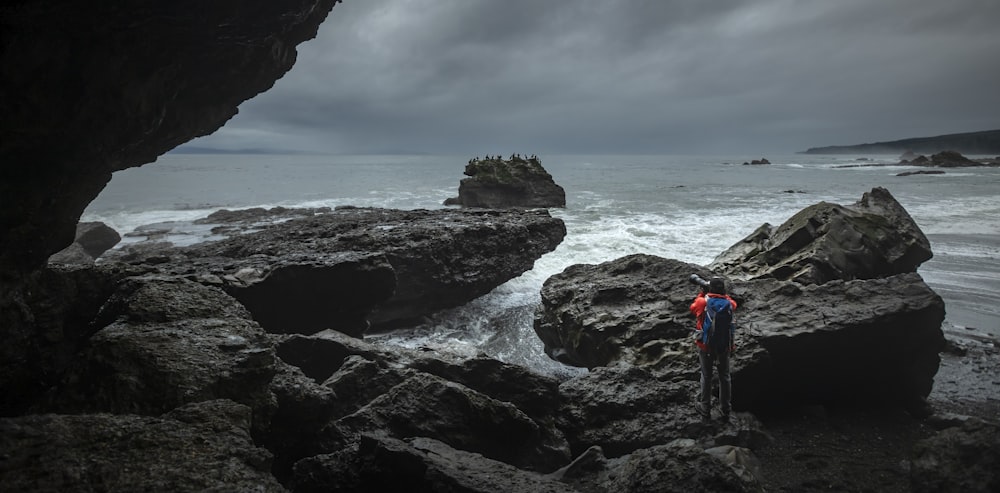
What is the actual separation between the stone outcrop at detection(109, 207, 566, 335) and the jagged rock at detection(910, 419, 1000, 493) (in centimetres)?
751

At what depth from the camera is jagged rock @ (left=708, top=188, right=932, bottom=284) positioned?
1012cm

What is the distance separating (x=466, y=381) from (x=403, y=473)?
2.47 meters

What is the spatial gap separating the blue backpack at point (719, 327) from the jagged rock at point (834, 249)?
13.7ft

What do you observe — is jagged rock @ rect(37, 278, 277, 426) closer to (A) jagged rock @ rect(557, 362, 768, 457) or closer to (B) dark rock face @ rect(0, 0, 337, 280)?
(B) dark rock face @ rect(0, 0, 337, 280)

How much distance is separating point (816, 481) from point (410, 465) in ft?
14.1

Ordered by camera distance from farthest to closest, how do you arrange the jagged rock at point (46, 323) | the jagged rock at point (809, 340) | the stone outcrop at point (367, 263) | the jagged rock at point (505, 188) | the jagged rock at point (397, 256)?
the jagged rock at point (505, 188), the jagged rock at point (397, 256), the stone outcrop at point (367, 263), the jagged rock at point (809, 340), the jagged rock at point (46, 323)

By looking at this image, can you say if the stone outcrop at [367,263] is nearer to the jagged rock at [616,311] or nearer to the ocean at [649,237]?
the ocean at [649,237]

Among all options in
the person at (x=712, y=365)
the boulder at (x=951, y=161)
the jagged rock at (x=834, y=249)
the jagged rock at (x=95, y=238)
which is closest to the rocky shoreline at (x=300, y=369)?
the person at (x=712, y=365)

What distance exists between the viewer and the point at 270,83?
7.45 meters

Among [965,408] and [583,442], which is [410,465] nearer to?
[583,442]

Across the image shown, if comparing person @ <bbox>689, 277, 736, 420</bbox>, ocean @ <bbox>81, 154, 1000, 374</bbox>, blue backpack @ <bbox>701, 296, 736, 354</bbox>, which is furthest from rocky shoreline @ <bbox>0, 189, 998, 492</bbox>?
ocean @ <bbox>81, 154, 1000, 374</bbox>

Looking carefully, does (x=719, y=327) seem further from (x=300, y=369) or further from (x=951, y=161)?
(x=951, y=161)

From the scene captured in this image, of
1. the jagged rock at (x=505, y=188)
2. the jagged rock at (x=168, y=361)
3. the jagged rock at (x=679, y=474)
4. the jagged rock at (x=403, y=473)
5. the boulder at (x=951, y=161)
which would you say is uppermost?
the boulder at (x=951, y=161)

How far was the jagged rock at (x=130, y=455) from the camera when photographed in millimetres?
2951
